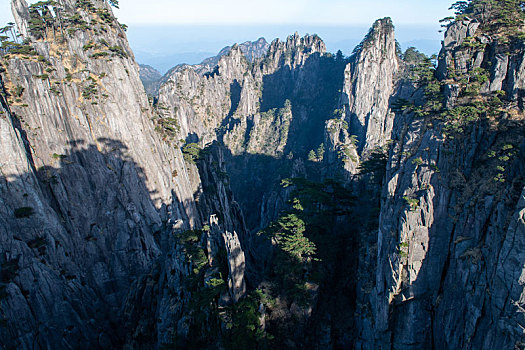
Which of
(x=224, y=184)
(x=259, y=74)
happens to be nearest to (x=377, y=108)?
(x=224, y=184)

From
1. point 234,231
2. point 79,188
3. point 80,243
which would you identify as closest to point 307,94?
point 234,231

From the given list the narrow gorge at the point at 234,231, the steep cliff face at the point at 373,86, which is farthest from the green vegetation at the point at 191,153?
the steep cliff face at the point at 373,86

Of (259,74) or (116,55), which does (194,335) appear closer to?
(116,55)

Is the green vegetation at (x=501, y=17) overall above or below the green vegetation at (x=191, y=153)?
above

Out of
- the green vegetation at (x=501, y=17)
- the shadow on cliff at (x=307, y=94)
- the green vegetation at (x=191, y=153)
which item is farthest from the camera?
the shadow on cliff at (x=307, y=94)

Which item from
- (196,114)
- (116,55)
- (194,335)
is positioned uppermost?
(116,55)

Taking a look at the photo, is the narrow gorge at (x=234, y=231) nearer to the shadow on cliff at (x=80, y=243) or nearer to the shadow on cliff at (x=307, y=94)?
the shadow on cliff at (x=80, y=243)
